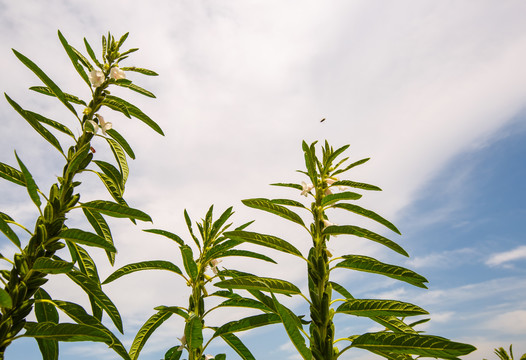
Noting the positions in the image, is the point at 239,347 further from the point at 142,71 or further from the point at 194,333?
the point at 142,71

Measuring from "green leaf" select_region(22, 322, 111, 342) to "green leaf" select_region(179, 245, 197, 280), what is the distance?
0.76 meters

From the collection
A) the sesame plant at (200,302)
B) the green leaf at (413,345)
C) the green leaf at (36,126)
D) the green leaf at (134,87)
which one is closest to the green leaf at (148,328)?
the sesame plant at (200,302)

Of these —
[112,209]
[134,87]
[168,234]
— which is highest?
[134,87]

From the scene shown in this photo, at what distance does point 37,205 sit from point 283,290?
1281mm

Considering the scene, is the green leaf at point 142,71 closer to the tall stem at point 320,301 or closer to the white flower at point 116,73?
the white flower at point 116,73

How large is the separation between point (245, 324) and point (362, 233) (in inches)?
35.3

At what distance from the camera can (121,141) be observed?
243 centimetres

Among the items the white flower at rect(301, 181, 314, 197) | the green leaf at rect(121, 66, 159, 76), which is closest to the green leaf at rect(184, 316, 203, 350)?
the white flower at rect(301, 181, 314, 197)

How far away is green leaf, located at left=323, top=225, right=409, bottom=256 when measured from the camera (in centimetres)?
184

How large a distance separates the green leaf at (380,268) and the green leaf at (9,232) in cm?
157

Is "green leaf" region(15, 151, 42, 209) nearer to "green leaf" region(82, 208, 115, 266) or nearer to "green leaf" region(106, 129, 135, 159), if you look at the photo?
"green leaf" region(82, 208, 115, 266)

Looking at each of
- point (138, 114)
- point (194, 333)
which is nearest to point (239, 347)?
point (194, 333)

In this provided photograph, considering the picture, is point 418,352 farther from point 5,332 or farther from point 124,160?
point 124,160

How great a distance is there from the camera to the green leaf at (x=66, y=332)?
164cm
